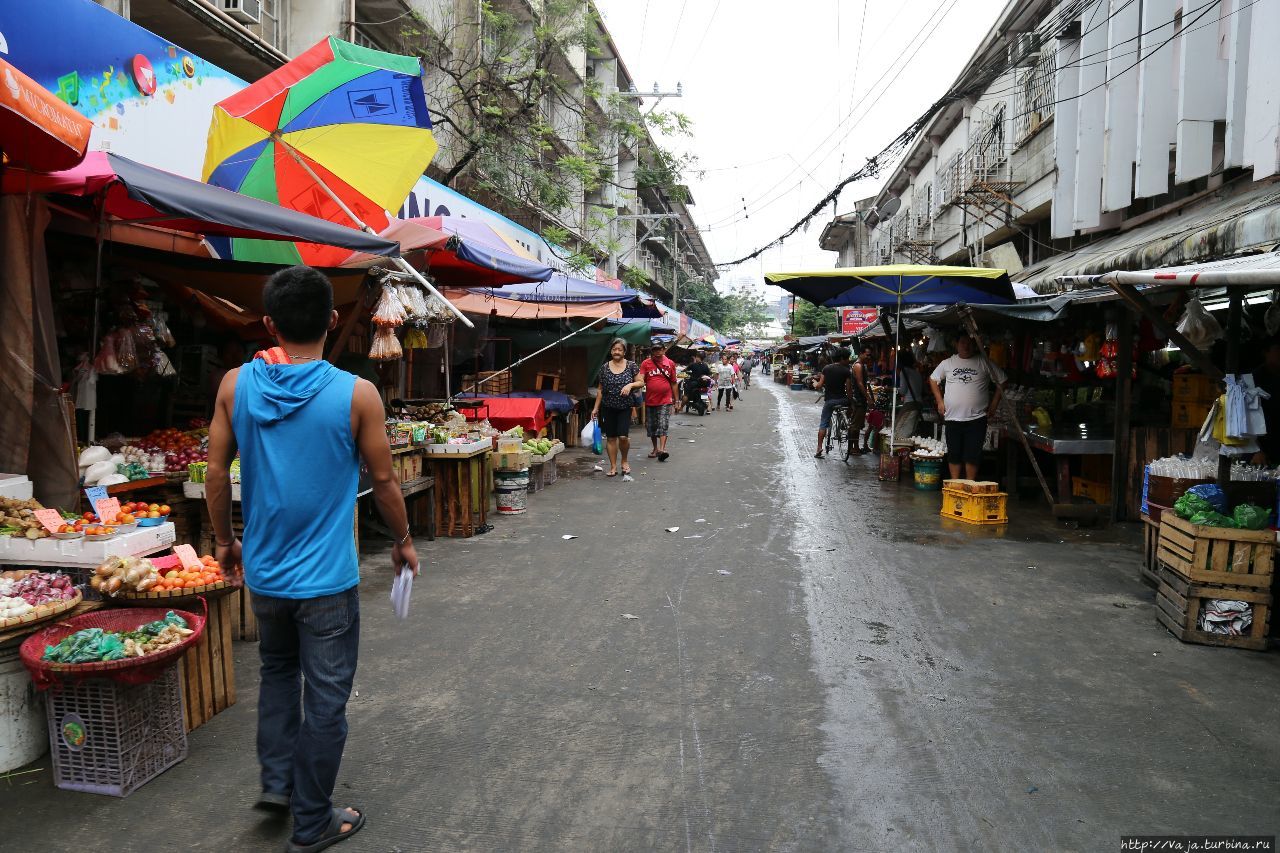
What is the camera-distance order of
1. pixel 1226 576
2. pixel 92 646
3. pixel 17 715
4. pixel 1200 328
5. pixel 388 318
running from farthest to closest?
pixel 388 318
pixel 1200 328
pixel 1226 576
pixel 17 715
pixel 92 646

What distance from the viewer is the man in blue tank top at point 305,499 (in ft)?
9.46

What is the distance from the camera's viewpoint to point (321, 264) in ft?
26.0

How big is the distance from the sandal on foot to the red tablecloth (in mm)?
9089

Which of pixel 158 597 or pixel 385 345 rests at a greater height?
pixel 385 345

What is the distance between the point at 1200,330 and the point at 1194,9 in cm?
666

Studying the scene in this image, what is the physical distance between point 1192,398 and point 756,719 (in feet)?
24.4

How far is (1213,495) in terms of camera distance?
19.5 feet

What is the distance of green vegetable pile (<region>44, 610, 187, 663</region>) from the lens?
3.27 meters

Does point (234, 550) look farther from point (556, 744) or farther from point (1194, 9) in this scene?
point (1194, 9)

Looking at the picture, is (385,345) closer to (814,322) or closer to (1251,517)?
(1251,517)

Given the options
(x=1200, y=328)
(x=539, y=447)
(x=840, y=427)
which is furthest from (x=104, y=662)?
(x=840, y=427)

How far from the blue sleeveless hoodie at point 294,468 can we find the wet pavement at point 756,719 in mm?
1057

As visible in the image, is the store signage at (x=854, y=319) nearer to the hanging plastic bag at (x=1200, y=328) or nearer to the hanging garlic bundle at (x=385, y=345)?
the hanging plastic bag at (x=1200, y=328)

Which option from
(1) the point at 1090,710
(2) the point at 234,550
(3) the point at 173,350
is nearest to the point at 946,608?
(1) the point at 1090,710
